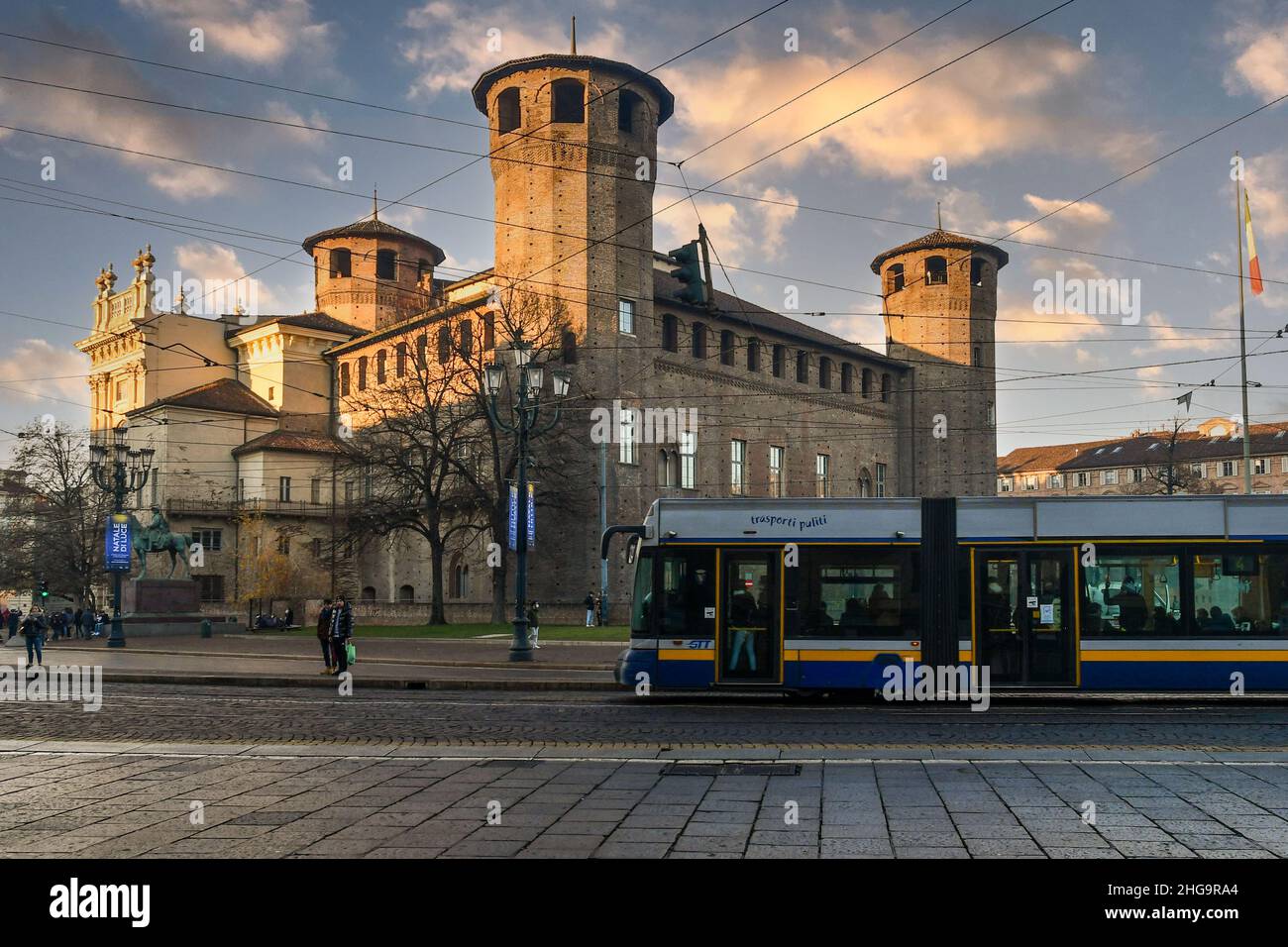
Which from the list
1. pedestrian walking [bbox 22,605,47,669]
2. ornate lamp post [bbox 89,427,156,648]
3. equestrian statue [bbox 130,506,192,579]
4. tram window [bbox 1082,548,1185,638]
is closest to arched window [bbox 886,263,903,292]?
equestrian statue [bbox 130,506,192,579]

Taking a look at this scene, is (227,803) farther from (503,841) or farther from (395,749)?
(395,749)

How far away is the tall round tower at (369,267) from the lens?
65.4 meters

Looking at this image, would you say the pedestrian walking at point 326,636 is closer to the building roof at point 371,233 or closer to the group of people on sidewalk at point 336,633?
the group of people on sidewalk at point 336,633

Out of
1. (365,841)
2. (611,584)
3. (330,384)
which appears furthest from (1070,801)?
(330,384)

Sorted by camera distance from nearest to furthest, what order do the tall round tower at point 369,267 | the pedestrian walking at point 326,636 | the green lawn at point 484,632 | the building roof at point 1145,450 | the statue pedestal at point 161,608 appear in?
the pedestrian walking at point 326,636 → the green lawn at point 484,632 → the statue pedestal at point 161,608 → the tall round tower at point 369,267 → the building roof at point 1145,450

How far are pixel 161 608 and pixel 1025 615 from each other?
34.0m

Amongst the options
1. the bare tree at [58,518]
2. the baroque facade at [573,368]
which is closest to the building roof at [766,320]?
the baroque facade at [573,368]

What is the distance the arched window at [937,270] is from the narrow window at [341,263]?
3359 cm

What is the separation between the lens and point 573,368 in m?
46.4

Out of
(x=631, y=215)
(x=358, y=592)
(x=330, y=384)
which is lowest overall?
(x=358, y=592)

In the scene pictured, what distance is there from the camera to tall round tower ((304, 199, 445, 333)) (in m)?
65.4

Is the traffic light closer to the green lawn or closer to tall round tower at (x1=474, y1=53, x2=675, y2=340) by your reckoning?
the green lawn
